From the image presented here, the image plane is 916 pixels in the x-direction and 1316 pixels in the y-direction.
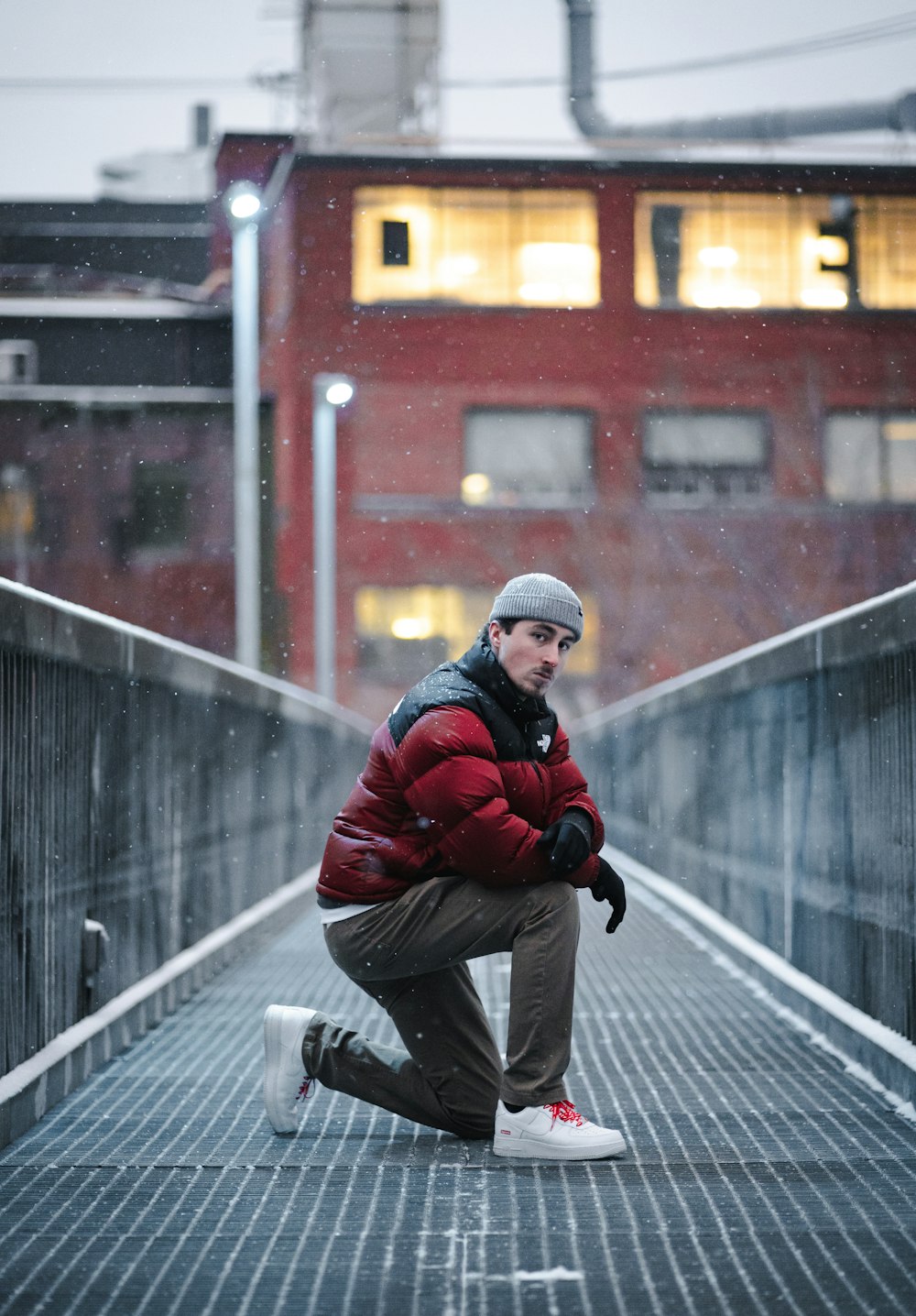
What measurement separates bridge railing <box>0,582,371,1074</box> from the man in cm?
79

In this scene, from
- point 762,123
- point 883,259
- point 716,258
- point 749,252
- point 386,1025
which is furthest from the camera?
point 762,123

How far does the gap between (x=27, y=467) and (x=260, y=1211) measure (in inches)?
1321

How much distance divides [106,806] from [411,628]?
28.6 m

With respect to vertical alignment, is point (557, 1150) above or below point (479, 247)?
below

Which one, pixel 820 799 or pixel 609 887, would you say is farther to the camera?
pixel 820 799

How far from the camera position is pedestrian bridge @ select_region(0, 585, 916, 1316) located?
11.8 feet

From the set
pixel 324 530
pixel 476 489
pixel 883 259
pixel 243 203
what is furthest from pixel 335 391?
pixel 883 259

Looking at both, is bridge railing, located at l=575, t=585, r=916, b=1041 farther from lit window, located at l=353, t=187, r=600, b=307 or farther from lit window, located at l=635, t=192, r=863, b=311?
lit window, located at l=635, t=192, r=863, b=311

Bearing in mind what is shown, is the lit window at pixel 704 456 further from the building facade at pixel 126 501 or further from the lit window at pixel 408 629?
the building facade at pixel 126 501

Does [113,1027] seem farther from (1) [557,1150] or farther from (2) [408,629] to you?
(2) [408,629]

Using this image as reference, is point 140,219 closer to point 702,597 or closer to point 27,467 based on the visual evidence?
point 27,467

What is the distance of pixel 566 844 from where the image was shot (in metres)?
4.39

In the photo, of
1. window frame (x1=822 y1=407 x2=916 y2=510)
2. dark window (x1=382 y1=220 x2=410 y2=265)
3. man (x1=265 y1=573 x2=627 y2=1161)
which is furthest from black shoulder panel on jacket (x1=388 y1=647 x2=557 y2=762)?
window frame (x1=822 y1=407 x2=916 y2=510)

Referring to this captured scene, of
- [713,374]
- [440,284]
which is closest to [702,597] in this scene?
[713,374]
